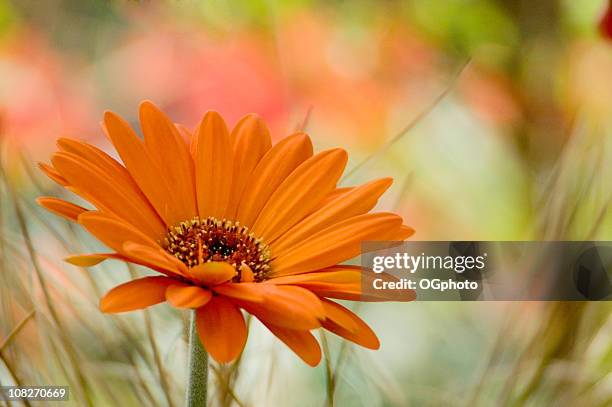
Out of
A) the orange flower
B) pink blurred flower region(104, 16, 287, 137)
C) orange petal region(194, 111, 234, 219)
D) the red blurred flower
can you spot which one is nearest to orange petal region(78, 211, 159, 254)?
the orange flower

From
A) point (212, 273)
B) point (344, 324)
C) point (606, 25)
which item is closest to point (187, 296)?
point (212, 273)

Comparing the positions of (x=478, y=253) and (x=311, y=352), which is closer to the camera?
(x=311, y=352)

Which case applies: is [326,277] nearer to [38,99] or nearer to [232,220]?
[232,220]

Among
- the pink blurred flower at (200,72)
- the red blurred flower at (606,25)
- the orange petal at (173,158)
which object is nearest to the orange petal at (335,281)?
the orange petal at (173,158)

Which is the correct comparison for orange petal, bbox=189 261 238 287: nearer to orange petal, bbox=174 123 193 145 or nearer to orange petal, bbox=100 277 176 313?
orange petal, bbox=100 277 176 313

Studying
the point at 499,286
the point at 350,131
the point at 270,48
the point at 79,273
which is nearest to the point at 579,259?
the point at 499,286

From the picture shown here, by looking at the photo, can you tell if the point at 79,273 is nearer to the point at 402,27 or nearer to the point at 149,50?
the point at 149,50

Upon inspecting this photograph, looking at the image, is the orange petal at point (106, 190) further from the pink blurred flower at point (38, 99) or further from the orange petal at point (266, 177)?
the pink blurred flower at point (38, 99)
